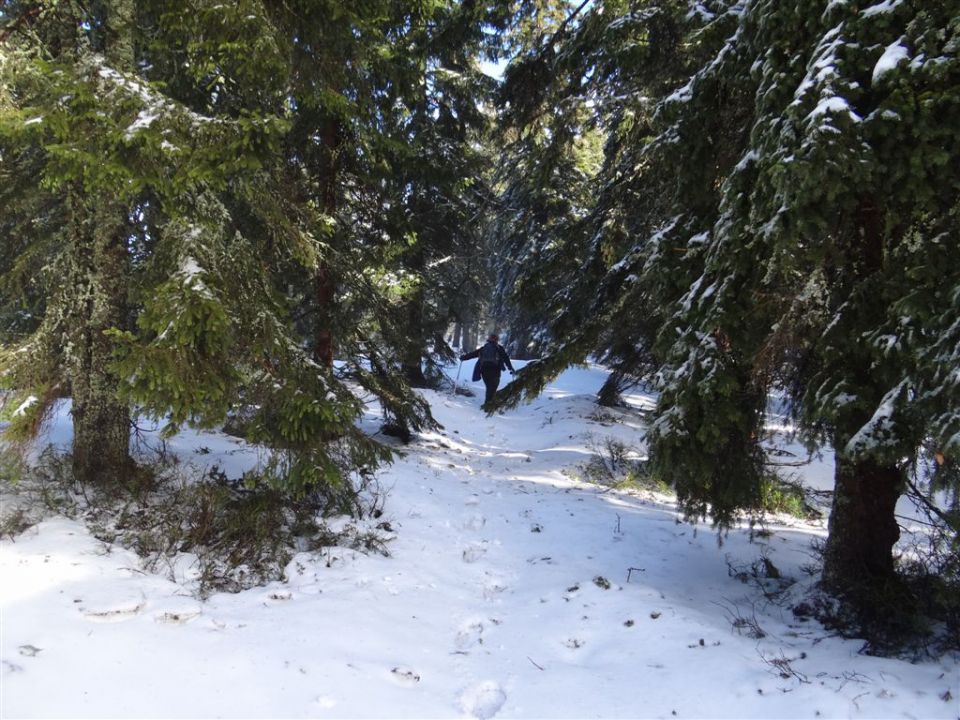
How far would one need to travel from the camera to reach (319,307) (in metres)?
7.90

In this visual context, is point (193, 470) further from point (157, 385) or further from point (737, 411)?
point (737, 411)

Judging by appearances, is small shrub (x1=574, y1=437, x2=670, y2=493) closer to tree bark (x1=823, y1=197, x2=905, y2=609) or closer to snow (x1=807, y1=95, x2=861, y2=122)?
tree bark (x1=823, y1=197, x2=905, y2=609)

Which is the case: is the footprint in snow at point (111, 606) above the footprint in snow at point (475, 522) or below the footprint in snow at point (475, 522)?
below

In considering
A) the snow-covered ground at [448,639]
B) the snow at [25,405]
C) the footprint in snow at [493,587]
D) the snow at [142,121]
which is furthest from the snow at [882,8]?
the snow at [25,405]

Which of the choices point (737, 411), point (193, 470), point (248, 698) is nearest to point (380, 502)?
point (193, 470)

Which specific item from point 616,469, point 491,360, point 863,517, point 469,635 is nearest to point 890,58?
point 863,517

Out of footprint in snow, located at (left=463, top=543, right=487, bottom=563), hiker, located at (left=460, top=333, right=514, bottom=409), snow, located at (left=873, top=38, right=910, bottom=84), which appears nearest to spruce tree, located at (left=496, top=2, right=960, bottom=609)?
snow, located at (left=873, top=38, right=910, bottom=84)

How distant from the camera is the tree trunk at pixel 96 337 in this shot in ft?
17.1

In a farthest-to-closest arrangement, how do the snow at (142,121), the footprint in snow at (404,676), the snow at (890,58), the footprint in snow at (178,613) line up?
1. the snow at (142,121)
2. the footprint in snow at (178,613)
3. the footprint in snow at (404,676)
4. the snow at (890,58)

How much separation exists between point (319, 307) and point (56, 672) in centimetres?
547

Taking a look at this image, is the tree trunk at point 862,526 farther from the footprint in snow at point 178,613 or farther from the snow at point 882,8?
the footprint in snow at point 178,613

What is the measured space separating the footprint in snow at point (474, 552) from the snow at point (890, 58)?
5047 mm

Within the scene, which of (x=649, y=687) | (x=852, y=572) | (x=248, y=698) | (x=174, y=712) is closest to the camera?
(x=174, y=712)

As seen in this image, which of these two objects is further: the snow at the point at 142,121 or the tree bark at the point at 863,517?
the tree bark at the point at 863,517
